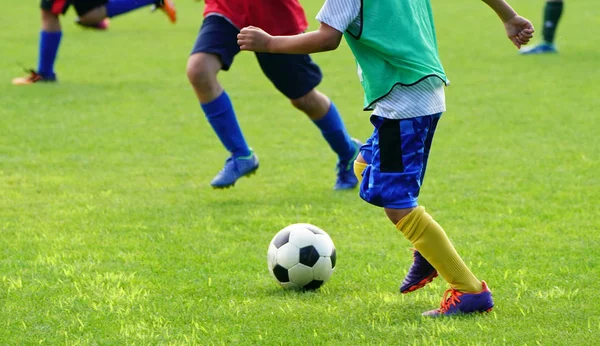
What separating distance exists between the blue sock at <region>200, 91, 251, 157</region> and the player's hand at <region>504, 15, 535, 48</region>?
246 centimetres

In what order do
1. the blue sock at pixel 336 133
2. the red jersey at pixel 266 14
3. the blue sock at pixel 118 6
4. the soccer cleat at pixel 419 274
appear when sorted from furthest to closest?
the blue sock at pixel 118 6 < the blue sock at pixel 336 133 < the red jersey at pixel 266 14 < the soccer cleat at pixel 419 274

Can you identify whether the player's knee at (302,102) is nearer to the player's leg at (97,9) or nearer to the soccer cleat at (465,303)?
the soccer cleat at (465,303)

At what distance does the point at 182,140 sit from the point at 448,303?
479 cm

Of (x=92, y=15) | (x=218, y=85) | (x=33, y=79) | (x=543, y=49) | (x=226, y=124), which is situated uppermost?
(x=218, y=85)

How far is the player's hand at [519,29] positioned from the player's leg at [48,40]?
719 cm

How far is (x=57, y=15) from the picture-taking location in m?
10.9

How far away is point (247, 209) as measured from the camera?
6.10 m

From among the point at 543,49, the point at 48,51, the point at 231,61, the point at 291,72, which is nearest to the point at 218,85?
the point at 231,61

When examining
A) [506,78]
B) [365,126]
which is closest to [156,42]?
[506,78]

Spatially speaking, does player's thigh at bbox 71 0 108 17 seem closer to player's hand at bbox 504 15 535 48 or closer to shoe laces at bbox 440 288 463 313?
player's hand at bbox 504 15 535 48

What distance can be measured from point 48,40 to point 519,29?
7576 millimetres

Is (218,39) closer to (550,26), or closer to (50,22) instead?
(50,22)

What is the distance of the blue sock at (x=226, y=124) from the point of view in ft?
20.8

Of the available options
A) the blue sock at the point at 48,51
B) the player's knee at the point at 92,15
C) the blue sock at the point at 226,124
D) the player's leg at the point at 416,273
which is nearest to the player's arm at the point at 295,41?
the player's leg at the point at 416,273
